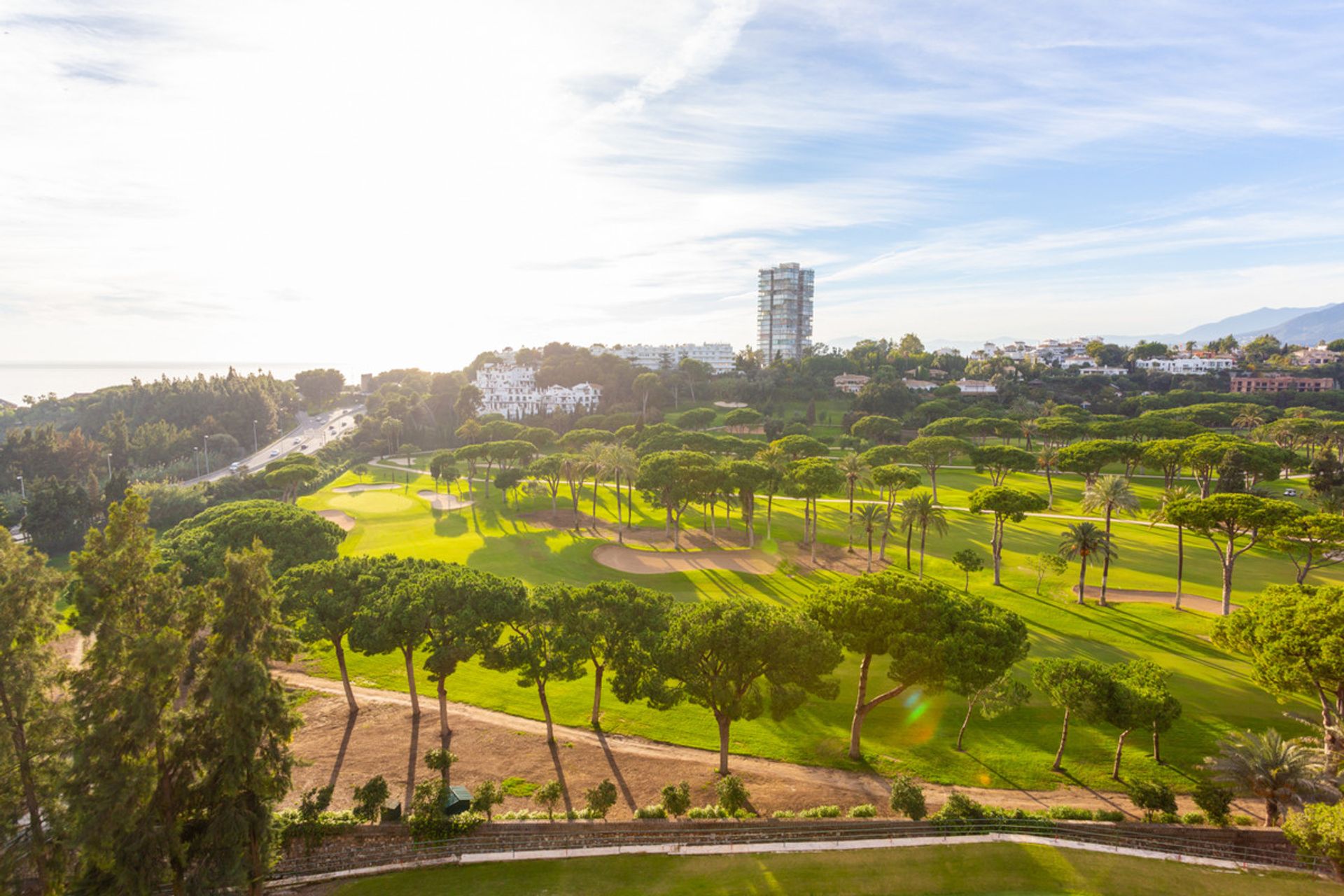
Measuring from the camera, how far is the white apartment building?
164375 mm

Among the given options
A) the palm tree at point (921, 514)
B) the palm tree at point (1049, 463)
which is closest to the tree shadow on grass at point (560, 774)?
the palm tree at point (921, 514)

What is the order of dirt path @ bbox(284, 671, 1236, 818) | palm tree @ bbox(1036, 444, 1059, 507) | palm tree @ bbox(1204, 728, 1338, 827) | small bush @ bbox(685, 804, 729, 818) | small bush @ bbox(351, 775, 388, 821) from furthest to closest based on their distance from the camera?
palm tree @ bbox(1036, 444, 1059, 507) → dirt path @ bbox(284, 671, 1236, 818) → small bush @ bbox(685, 804, 729, 818) → small bush @ bbox(351, 775, 388, 821) → palm tree @ bbox(1204, 728, 1338, 827)

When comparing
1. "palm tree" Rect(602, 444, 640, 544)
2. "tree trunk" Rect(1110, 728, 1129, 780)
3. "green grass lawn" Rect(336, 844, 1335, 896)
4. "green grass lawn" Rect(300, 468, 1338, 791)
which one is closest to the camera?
"green grass lawn" Rect(336, 844, 1335, 896)

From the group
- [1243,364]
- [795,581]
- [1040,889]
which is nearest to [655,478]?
[795,581]

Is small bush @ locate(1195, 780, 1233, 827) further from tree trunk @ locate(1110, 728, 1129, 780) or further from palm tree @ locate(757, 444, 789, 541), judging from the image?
palm tree @ locate(757, 444, 789, 541)

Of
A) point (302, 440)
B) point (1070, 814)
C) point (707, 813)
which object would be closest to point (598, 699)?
point (707, 813)

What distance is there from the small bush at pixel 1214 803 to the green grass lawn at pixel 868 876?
8.23ft

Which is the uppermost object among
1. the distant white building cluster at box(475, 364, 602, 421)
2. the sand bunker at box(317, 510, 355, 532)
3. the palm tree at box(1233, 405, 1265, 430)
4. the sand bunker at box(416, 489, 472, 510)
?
the distant white building cluster at box(475, 364, 602, 421)

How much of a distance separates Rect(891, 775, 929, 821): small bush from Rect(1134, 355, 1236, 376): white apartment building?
183 metres

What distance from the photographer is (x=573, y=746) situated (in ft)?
97.9

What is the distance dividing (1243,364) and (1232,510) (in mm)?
174373

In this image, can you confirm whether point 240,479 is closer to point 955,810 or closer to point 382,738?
point 382,738

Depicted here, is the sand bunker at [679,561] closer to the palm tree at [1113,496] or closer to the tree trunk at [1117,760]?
the palm tree at [1113,496]

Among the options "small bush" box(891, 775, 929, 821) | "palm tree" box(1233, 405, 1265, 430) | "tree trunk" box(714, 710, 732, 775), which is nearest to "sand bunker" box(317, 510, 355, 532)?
"tree trunk" box(714, 710, 732, 775)
